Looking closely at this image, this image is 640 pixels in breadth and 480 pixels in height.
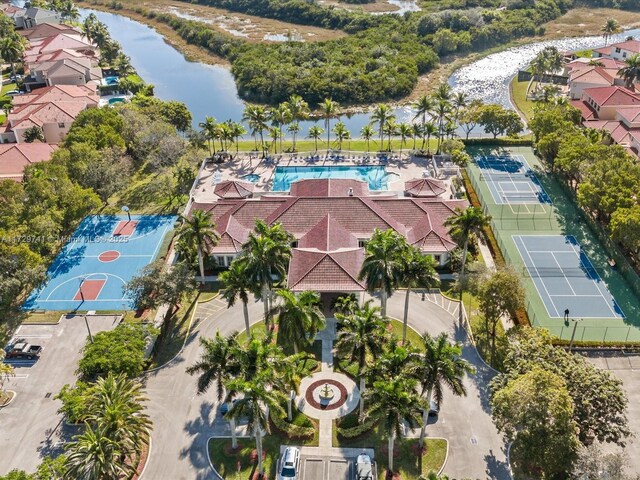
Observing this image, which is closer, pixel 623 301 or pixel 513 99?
pixel 623 301

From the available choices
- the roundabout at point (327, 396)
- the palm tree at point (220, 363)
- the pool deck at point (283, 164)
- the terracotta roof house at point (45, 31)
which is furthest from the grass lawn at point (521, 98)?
the terracotta roof house at point (45, 31)

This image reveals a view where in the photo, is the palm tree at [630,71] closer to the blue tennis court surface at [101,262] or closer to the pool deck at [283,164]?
the pool deck at [283,164]

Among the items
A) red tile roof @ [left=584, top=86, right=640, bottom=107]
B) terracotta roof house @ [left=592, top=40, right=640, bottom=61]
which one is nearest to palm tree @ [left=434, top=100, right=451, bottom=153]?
red tile roof @ [left=584, top=86, right=640, bottom=107]

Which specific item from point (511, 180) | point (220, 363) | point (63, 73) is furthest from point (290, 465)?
point (63, 73)

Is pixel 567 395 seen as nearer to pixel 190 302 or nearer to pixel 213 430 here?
pixel 213 430

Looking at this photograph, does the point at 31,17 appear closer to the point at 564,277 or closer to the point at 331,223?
the point at 331,223

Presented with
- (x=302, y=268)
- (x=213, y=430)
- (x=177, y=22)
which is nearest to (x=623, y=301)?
(x=302, y=268)
